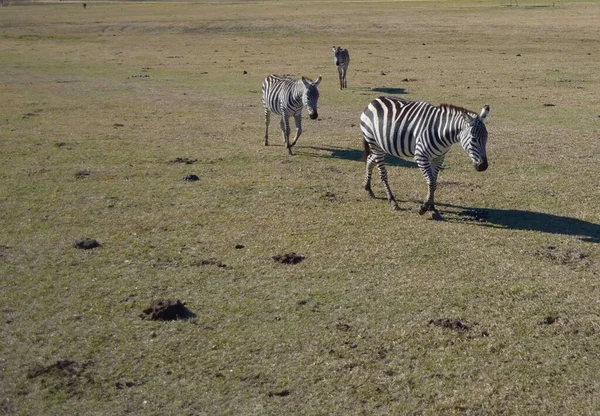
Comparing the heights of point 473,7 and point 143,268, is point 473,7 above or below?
above

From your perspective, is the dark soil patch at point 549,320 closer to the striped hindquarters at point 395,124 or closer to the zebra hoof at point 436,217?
the zebra hoof at point 436,217

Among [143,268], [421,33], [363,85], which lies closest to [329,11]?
[421,33]

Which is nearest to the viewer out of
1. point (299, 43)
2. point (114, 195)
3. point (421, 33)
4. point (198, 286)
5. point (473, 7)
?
point (198, 286)

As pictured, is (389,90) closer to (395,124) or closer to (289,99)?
(289,99)

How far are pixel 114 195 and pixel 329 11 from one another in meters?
57.1

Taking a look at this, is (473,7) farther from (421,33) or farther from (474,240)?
(474,240)

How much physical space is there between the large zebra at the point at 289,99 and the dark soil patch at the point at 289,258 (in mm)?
6054

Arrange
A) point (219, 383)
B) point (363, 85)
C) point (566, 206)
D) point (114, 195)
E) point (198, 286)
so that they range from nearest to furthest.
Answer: point (219, 383) < point (198, 286) < point (566, 206) < point (114, 195) < point (363, 85)

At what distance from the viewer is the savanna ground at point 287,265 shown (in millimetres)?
7266

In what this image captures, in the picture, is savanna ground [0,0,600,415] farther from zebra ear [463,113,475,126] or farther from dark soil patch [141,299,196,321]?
zebra ear [463,113,475,126]

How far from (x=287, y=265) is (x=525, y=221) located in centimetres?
411

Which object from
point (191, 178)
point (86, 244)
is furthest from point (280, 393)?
point (191, 178)

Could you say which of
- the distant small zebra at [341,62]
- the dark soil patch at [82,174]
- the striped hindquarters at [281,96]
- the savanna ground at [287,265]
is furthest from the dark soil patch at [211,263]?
the distant small zebra at [341,62]

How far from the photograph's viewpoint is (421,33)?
45.8m
